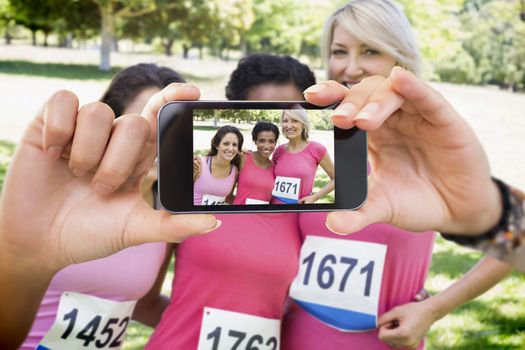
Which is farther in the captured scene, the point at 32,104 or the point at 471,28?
the point at 471,28

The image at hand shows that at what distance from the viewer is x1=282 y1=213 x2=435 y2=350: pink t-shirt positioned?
2193mm

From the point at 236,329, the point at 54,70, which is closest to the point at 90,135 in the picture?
the point at 236,329

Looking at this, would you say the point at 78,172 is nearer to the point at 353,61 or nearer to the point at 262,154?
the point at 262,154

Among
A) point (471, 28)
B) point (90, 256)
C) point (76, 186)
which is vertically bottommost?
point (90, 256)

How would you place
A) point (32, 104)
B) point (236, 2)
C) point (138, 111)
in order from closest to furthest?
point (138, 111), point (32, 104), point (236, 2)

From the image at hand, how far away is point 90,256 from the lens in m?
1.38

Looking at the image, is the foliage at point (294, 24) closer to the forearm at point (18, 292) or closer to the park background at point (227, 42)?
the park background at point (227, 42)

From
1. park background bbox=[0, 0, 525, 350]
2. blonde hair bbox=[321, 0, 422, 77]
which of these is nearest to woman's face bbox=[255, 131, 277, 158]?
blonde hair bbox=[321, 0, 422, 77]

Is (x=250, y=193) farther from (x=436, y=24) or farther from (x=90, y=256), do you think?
(x=436, y=24)

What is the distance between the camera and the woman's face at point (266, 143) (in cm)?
143

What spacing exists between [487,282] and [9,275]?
1916 mm

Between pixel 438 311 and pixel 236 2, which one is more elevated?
pixel 236 2

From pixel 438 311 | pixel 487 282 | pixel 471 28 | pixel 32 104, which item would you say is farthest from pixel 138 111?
pixel 471 28

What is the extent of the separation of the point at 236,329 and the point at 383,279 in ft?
2.05
